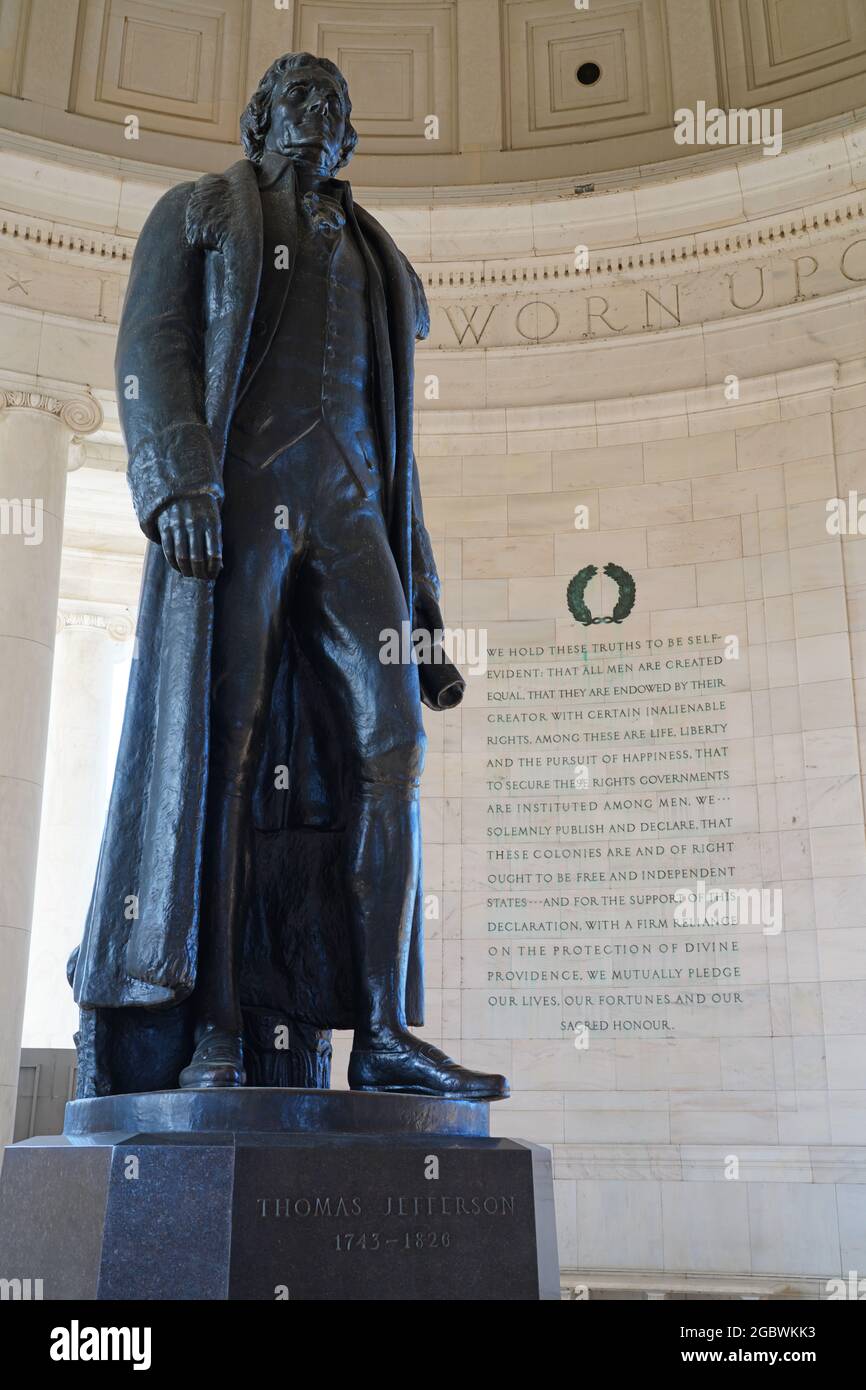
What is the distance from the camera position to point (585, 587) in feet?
44.0

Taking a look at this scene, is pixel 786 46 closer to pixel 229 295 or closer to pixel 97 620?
pixel 97 620

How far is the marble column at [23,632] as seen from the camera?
12062mm

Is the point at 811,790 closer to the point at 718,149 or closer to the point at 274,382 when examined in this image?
the point at 718,149

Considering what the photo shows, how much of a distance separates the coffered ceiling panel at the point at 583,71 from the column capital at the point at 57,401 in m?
5.58

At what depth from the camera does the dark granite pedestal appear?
3.39 metres

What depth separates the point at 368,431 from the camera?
16.5 ft

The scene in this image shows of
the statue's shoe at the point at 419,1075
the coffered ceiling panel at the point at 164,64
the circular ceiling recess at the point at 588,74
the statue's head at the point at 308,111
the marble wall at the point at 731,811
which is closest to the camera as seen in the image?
the statue's shoe at the point at 419,1075

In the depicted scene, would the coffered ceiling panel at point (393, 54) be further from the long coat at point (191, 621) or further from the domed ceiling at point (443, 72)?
the long coat at point (191, 621)

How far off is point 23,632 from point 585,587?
5.36 m

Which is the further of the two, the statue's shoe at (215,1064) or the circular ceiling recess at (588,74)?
the circular ceiling recess at (588,74)

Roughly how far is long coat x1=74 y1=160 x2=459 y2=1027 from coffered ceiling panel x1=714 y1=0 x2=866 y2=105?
10.7 meters

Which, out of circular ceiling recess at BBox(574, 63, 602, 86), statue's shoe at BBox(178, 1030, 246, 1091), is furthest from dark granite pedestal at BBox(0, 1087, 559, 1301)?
circular ceiling recess at BBox(574, 63, 602, 86)

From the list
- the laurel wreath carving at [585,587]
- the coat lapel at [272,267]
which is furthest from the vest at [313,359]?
the laurel wreath carving at [585,587]

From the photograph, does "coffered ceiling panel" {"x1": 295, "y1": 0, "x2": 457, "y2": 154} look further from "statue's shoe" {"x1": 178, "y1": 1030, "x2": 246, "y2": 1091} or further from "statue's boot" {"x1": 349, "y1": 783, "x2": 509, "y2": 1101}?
"statue's shoe" {"x1": 178, "y1": 1030, "x2": 246, "y2": 1091}
